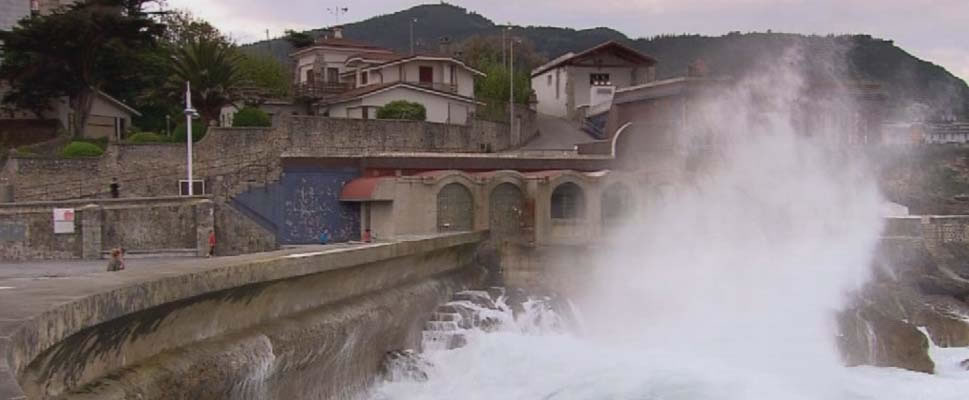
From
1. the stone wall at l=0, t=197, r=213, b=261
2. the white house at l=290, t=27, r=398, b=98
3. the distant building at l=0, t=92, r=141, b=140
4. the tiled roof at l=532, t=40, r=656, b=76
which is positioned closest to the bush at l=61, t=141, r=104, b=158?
the stone wall at l=0, t=197, r=213, b=261

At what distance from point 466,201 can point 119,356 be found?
16456 millimetres

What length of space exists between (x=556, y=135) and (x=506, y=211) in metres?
19.2

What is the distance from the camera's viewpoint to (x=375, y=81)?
43688 millimetres

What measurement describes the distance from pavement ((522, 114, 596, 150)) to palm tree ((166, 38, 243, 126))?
13.4 m

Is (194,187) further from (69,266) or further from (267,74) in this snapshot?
(267,74)

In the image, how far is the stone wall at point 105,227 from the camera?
22641 mm

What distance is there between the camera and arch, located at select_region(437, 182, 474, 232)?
25.7 metres

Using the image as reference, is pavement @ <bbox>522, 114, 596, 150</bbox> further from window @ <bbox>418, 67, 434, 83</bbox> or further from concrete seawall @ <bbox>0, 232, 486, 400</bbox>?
concrete seawall @ <bbox>0, 232, 486, 400</bbox>

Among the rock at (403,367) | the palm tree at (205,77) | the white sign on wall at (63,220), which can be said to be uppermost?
the palm tree at (205,77)

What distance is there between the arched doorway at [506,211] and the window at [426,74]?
17.5 meters

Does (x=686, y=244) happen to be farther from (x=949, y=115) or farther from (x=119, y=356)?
(x=949, y=115)

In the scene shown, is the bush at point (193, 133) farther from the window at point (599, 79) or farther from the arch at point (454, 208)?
the window at point (599, 79)

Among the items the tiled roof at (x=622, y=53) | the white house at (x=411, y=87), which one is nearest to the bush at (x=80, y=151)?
the white house at (x=411, y=87)

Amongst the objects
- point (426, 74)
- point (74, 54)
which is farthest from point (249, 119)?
point (426, 74)
